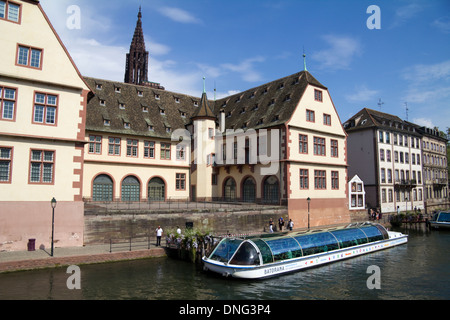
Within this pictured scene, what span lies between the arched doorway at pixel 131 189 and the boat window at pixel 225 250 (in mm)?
20516

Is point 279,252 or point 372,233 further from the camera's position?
point 372,233

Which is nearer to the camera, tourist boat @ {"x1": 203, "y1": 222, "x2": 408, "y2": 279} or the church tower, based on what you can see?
tourist boat @ {"x1": 203, "y1": 222, "x2": 408, "y2": 279}

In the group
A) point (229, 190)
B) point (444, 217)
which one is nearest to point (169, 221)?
point (229, 190)

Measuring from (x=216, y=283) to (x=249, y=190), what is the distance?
2243 centimetres

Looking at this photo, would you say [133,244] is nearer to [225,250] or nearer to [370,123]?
[225,250]

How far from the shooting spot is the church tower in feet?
281

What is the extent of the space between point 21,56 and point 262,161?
23.5 m

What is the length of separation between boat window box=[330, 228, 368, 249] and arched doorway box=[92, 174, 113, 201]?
23140 mm

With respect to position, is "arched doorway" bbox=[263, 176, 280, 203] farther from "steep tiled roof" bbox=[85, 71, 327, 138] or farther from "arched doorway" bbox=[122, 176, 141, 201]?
"arched doorway" bbox=[122, 176, 141, 201]

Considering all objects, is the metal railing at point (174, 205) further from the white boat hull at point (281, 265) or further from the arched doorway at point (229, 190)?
the white boat hull at point (281, 265)

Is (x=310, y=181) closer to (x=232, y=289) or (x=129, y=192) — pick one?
(x=129, y=192)

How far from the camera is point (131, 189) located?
36844mm

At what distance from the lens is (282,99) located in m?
38.2

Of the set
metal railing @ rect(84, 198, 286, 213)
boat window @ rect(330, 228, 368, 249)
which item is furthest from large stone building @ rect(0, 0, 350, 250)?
boat window @ rect(330, 228, 368, 249)
